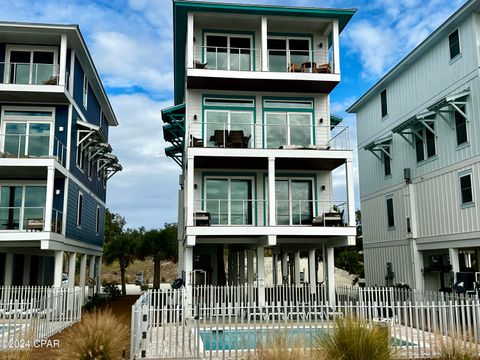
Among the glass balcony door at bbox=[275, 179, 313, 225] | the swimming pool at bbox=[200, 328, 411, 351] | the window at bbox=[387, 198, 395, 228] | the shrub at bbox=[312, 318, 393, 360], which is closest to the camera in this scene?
the shrub at bbox=[312, 318, 393, 360]

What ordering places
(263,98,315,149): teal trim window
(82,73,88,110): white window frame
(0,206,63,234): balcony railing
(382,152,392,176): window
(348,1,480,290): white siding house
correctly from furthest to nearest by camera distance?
(382,152,392,176): window
(82,73,88,110): white window frame
(263,98,315,149): teal trim window
(0,206,63,234): balcony railing
(348,1,480,290): white siding house

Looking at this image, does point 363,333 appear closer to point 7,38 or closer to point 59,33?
point 59,33

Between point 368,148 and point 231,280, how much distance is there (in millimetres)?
11233

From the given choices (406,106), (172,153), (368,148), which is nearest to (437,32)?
(406,106)

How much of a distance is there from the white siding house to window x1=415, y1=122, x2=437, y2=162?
46mm

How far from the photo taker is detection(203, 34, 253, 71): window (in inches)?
835

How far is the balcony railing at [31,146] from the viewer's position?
20766mm

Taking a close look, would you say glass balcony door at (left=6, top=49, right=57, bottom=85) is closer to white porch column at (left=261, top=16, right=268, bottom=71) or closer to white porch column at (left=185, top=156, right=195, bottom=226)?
white porch column at (left=185, top=156, right=195, bottom=226)

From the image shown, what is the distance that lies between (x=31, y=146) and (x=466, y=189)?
18240 mm

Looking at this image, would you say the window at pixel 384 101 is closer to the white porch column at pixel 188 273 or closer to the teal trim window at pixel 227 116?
the teal trim window at pixel 227 116

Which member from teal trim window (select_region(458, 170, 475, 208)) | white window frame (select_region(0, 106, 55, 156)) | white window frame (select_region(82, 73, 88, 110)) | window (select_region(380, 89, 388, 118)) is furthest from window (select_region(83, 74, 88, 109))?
teal trim window (select_region(458, 170, 475, 208))

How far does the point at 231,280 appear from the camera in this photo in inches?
1154

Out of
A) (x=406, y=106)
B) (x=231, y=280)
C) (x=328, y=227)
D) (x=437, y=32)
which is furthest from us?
(x=231, y=280)

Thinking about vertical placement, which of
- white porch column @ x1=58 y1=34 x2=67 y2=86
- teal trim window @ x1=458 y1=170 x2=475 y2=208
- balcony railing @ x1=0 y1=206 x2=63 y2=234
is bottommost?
balcony railing @ x1=0 y1=206 x2=63 y2=234
